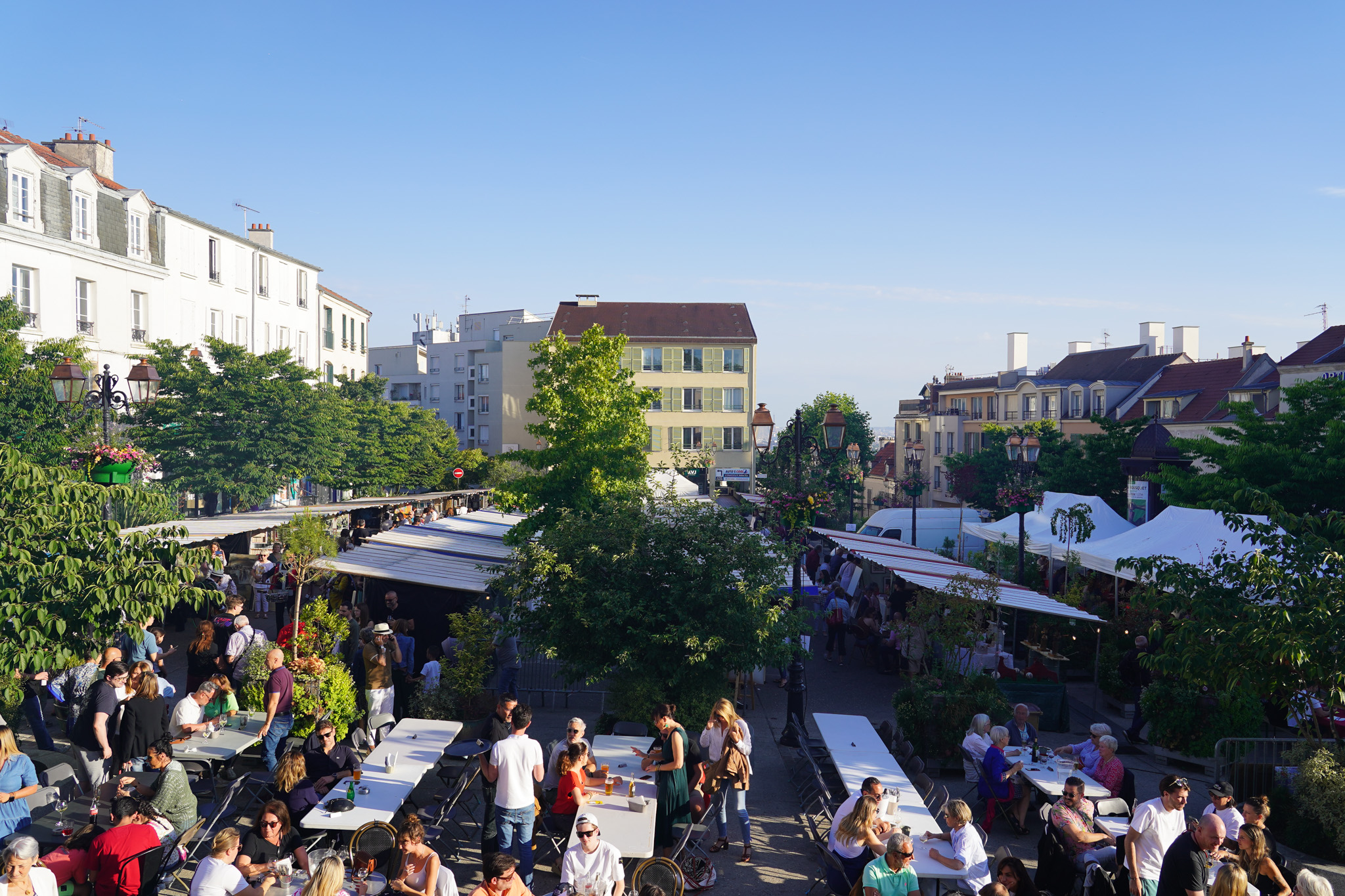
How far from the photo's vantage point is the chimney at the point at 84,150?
37812 mm

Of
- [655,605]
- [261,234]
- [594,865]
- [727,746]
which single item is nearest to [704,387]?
[261,234]

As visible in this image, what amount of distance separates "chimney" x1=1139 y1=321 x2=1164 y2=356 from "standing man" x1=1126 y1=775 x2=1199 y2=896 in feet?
215

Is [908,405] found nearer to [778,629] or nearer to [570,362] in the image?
[570,362]

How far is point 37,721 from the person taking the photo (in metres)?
11.0

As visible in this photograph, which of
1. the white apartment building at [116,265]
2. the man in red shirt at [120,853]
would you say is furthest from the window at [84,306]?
the man in red shirt at [120,853]

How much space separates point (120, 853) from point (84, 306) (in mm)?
32251

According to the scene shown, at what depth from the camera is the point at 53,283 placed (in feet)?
104

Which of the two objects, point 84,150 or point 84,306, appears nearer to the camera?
point 84,306

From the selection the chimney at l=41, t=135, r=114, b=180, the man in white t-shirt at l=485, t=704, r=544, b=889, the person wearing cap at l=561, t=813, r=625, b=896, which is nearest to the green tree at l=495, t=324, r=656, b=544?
the man in white t-shirt at l=485, t=704, r=544, b=889

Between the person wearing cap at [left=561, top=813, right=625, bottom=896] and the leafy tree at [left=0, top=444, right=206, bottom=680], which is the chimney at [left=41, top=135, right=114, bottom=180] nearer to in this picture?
the leafy tree at [left=0, top=444, right=206, bottom=680]

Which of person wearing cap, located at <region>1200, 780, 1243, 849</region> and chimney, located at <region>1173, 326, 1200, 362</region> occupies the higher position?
chimney, located at <region>1173, 326, 1200, 362</region>

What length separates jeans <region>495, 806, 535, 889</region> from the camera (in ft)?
27.0

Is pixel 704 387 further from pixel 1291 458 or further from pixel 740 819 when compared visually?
pixel 740 819

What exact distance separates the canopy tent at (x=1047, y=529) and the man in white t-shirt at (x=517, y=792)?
53.4ft
